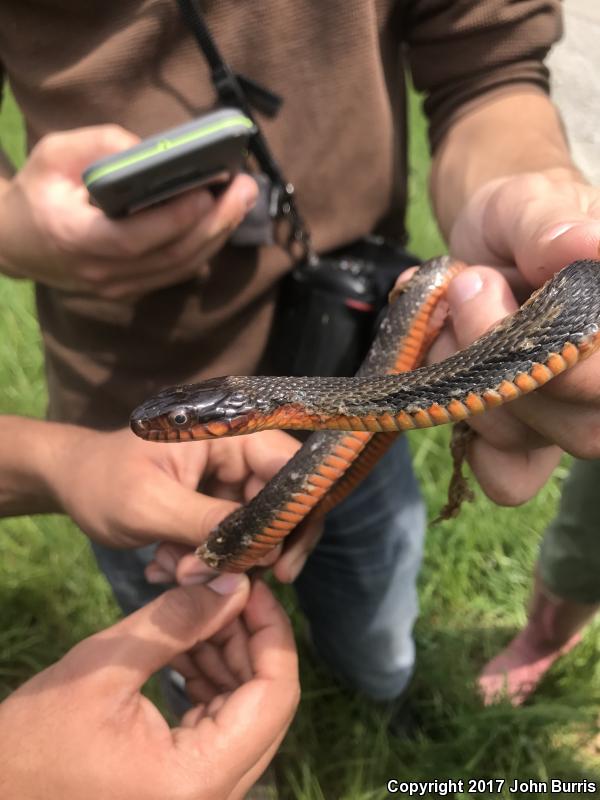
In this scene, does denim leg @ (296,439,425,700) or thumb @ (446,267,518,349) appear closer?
thumb @ (446,267,518,349)

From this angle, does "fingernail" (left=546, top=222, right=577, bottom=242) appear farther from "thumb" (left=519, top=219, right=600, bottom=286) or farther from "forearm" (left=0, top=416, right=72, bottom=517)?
"forearm" (left=0, top=416, right=72, bottom=517)

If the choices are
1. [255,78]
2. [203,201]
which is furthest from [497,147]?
[203,201]

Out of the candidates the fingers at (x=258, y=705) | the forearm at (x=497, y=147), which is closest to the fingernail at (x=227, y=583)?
the fingers at (x=258, y=705)

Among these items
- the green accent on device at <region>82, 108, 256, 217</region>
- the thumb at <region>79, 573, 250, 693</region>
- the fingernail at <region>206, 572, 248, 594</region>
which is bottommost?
the fingernail at <region>206, 572, 248, 594</region>

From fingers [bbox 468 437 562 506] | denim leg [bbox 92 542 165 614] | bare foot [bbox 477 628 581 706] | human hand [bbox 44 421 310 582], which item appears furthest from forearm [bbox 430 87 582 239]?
bare foot [bbox 477 628 581 706]

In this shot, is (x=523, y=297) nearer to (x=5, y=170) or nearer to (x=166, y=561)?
(x=166, y=561)
